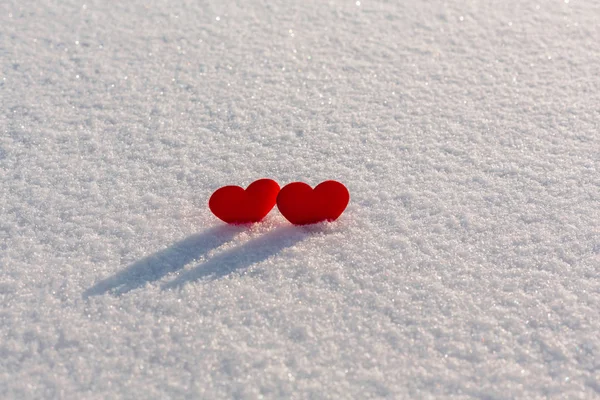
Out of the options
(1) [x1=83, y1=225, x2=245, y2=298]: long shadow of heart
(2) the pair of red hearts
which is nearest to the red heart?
(2) the pair of red hearts

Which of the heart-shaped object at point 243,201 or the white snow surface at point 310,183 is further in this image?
the heart-shaped object at point 243,201

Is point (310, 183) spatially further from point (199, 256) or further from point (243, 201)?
point (199, 256)

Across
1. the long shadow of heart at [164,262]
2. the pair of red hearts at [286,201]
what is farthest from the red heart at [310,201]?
the long shadow of heart at [164,262]

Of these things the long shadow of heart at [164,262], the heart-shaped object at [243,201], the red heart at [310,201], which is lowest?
the long shadow of heart at [164,262]

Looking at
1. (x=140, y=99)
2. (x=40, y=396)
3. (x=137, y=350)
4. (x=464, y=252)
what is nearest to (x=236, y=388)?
(x=137, y=350)

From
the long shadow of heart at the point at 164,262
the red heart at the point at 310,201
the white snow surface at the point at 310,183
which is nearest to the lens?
the white snow surface at the point at 310,183

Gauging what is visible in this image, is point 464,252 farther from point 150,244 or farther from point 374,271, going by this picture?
point 150,244

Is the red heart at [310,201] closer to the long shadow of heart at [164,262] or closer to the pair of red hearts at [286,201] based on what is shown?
the pair of red hearts at [286,201]
